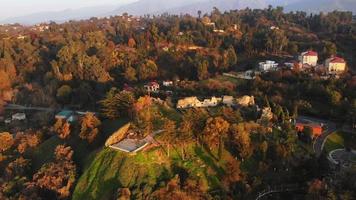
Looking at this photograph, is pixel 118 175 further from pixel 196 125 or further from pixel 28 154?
pixel 28 154

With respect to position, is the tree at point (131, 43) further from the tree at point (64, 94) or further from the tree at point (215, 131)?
the tree at point (215, 131)

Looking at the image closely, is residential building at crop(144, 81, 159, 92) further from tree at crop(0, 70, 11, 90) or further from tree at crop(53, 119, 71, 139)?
tree at crop(0, 70, 11, 90)

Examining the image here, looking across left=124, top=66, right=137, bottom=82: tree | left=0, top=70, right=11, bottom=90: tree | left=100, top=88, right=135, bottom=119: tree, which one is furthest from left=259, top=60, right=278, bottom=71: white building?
left=0, top=70, right=11, bottom=90: tree

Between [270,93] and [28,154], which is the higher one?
[270,93]

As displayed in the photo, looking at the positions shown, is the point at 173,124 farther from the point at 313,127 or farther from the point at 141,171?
the point at 313,127

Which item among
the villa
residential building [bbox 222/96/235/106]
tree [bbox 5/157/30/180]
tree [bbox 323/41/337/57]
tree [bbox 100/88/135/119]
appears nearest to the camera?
tree [bbox 5/157/30/180]

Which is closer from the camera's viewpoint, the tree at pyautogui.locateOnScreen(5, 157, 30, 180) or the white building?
the tree at pyautogui.locateOnScreen(5, 157, 30, 180)

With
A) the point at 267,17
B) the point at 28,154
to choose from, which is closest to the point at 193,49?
the point at 267,17

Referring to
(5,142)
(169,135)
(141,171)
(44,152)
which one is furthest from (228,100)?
(5,142)
